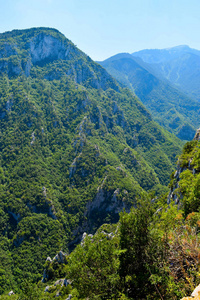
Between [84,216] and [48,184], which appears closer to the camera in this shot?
[84,216]

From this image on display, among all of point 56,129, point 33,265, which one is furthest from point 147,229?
point 56,129

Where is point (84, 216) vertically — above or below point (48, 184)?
below

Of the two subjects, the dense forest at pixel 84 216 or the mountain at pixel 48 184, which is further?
the mountain at pixel 48 184

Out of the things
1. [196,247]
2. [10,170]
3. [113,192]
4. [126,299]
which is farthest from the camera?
[10,170]

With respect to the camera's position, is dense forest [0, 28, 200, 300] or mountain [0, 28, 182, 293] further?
mountain [0, 28, 182, 293]

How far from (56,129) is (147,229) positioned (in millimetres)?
192168

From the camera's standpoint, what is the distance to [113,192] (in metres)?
137

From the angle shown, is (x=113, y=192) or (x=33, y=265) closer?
(x=33, y=265)

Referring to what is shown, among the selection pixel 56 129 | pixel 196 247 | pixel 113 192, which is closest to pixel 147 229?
pixel 196 247

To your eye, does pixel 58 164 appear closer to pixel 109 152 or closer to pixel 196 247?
pixel 109 152

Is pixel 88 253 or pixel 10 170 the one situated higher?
pixel 88 253

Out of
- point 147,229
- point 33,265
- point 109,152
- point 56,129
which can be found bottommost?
point 33,265

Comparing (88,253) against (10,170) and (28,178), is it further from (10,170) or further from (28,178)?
(10,170)

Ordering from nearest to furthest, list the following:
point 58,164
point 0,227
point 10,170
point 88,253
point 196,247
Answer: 1. point 196,247
2. point 88,253
3. point 0,227
4. point 10,170
5. point 58,164
